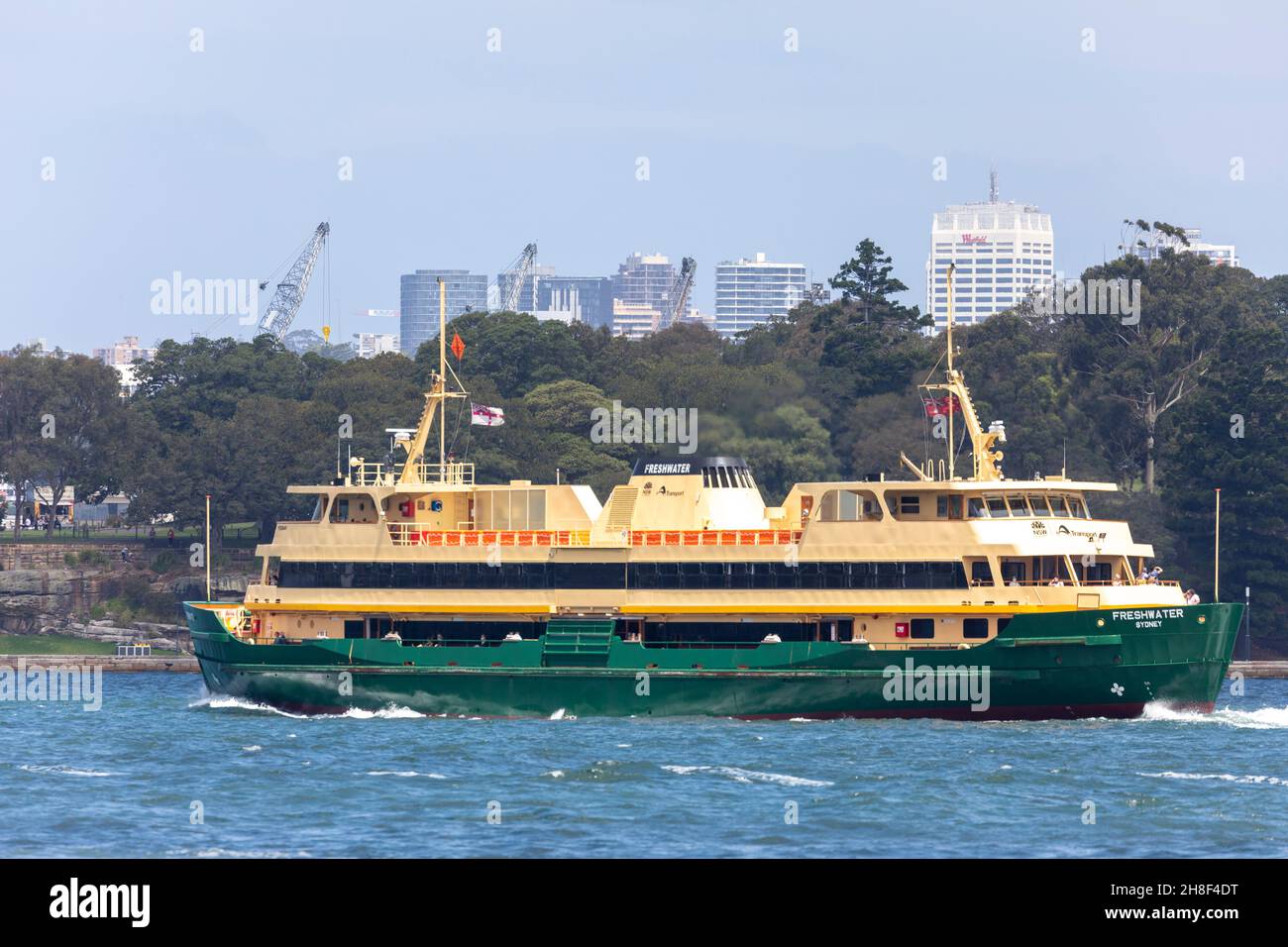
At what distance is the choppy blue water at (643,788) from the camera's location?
113ft

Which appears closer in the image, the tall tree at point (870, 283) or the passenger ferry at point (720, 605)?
the passenger ferry at point (720, 605)

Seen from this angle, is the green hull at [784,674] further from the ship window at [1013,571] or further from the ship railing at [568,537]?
the ship railing at [568,537]

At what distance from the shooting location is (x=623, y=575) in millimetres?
52844

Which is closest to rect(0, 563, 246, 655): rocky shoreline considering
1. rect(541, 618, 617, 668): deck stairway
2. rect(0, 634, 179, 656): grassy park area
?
rect(0, 634, 179, 656): grassy park area

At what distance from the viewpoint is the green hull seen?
162ft

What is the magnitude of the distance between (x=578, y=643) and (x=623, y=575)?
7.23 ft

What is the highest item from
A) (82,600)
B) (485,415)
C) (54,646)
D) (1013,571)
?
(485,415)

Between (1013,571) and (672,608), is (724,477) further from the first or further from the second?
(1013,571)

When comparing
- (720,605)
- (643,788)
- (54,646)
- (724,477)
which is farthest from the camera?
(54,646)

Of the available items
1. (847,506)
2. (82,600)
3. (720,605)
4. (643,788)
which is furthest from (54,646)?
(643,788)

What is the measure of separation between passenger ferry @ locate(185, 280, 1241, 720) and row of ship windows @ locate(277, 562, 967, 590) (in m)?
0.05

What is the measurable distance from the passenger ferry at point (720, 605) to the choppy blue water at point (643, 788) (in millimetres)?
996

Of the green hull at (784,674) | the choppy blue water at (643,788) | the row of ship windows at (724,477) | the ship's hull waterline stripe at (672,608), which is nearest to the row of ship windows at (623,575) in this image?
the ship's hull waterline stripe at (672,608)

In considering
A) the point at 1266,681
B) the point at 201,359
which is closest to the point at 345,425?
the point at 201,359
